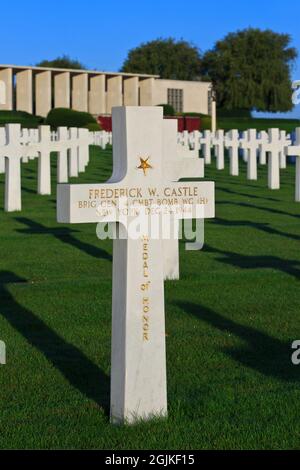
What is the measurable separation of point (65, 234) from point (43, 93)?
2600 inches

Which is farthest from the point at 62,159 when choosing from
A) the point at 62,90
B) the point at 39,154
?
the point at 62,90

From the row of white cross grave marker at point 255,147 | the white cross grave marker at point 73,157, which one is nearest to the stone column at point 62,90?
the row of white cross grave marker at point 255,147

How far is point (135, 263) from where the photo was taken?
497cm

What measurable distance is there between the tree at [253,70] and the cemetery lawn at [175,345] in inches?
2873

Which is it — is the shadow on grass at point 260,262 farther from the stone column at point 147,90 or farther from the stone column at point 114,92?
the stone column at point 147,90

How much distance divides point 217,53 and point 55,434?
88961 millimetres

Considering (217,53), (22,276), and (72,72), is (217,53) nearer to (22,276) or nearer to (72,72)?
(72,72)

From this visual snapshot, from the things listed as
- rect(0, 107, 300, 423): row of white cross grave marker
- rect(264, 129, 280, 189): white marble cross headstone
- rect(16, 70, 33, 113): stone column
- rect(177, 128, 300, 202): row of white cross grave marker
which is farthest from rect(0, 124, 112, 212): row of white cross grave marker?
rect(16, 70, 33, 113): stone column

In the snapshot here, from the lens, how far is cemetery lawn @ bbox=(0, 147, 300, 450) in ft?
16.0

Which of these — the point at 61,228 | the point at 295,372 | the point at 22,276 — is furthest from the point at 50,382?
the point at 61,228

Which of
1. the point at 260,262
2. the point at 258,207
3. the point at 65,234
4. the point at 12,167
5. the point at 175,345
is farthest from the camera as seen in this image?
the point at 258,207

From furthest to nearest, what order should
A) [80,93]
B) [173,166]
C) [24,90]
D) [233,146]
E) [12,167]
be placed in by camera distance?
[80,93] → [24,90] → [233,146] → [12,167] → [173,166]

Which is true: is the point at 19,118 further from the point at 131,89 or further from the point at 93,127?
the point at 131,89

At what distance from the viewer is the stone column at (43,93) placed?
255 feet
